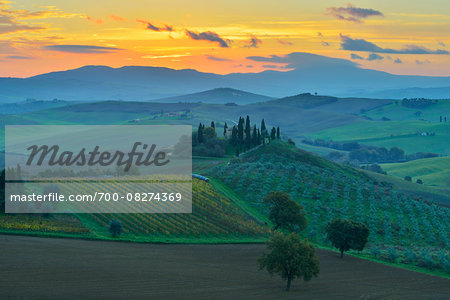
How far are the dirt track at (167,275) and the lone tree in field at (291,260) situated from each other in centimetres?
120

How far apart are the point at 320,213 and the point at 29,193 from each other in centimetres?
4578

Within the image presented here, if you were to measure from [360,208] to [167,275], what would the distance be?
5535 cm

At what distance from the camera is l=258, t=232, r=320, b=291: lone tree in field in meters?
46.0

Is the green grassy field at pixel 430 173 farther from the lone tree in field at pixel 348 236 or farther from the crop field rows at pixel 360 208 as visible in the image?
the lone tree in field at pixel 348 236

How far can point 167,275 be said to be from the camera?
46.3 meters

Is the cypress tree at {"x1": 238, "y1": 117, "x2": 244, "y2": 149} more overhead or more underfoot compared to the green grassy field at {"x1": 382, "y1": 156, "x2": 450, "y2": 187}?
more overhead

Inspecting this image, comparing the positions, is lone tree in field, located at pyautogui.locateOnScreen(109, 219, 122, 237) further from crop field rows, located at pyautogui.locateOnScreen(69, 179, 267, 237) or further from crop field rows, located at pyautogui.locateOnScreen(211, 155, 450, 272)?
crop field rows, located at pyautogui.locateOnScreen(211, 155, 450, 272)

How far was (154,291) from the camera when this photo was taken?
41.7 meters

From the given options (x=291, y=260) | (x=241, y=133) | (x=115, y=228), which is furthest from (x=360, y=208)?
(x=241, y=133)

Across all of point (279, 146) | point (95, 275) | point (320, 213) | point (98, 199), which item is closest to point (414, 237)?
point (320, 213)

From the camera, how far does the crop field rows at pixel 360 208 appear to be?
7156 cm

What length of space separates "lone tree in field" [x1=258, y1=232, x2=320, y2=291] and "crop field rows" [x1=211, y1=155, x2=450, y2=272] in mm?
19893

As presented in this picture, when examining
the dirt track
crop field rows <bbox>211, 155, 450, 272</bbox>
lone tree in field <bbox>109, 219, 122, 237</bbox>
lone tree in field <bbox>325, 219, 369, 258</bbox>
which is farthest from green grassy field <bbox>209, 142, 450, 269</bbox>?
lone tree in field <bbox>109, 219, 122, 237</bbox>

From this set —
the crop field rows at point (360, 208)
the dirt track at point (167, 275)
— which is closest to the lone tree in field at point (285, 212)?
the crop field rows at point (360, 208)
